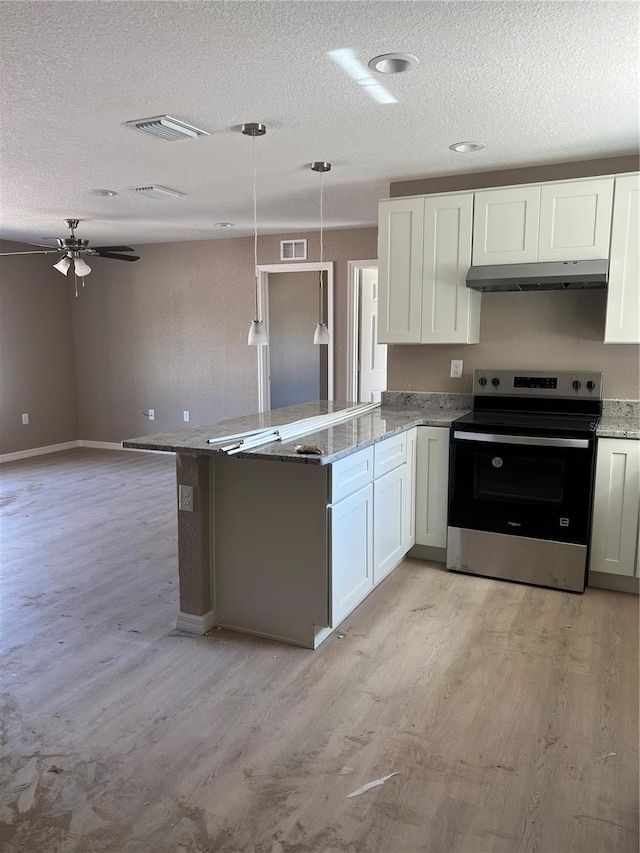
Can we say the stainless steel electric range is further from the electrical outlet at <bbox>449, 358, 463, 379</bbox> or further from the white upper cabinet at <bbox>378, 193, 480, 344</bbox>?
the white upper cabinet at <bbox>378, 193, 480, 344</bbox>

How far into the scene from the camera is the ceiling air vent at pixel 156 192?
4336 millimetres

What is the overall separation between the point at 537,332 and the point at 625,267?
65 cm

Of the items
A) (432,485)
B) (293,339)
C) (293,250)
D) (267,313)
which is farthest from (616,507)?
(293,339)

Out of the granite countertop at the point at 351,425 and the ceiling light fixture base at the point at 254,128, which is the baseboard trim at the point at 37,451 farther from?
the ceiling light fixture base at the point at 254,128

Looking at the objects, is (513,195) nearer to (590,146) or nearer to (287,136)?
(590,146)

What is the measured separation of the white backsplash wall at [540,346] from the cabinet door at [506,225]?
35 cm

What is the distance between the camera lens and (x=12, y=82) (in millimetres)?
2508

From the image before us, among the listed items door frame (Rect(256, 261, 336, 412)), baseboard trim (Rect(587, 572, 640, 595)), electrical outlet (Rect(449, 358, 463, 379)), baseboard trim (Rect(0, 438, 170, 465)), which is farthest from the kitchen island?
baseboard trim (Rect(0, 438, 170, 465))

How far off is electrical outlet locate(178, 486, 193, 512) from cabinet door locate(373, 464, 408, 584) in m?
0.91

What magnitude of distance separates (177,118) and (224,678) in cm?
254

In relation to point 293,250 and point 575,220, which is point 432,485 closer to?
point 575,220

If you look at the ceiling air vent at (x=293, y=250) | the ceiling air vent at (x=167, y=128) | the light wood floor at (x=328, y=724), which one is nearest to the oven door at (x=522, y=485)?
the light wood floor at (x=328, y=724)

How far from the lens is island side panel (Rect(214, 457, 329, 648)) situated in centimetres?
272

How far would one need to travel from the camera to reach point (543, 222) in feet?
11.6
